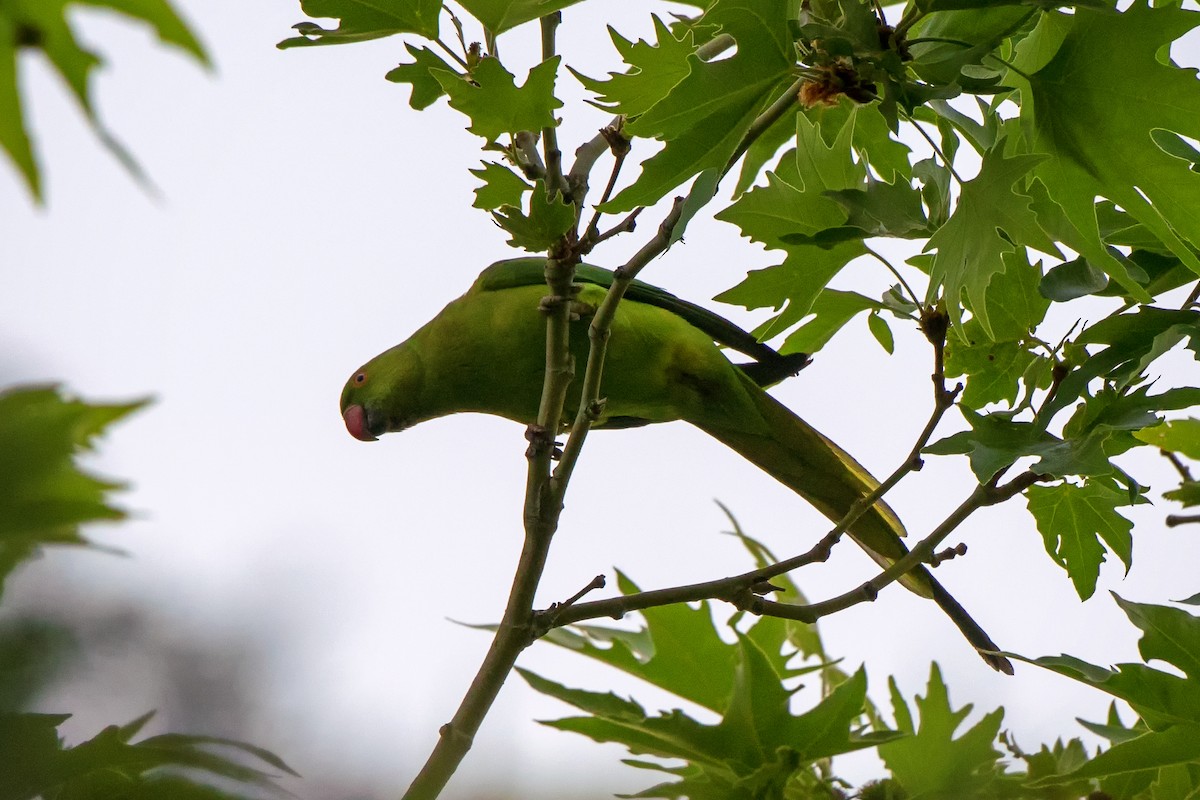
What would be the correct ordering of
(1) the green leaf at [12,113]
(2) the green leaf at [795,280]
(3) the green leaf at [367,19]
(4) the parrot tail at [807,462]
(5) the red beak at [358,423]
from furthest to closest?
1. (5) the red beak at [358,423]
2. (4) the parrot tail at [807,462]
3. (2) the green leaf at [795,280]
4. (3) the green leaf at [367,19]
5. (1) the green leaf at [12,113]

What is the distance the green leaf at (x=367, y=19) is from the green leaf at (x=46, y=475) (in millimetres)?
1325

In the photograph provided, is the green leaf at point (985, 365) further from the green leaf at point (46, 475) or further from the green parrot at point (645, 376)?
the green leaf at point (46, 475)

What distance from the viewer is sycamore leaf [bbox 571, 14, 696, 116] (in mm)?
1645

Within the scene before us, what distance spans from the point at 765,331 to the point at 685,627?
64 centimetres

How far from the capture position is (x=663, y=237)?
161 centimetres

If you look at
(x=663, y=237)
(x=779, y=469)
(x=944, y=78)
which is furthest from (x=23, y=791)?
(x=779, y=469)

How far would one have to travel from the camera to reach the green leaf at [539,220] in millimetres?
1613

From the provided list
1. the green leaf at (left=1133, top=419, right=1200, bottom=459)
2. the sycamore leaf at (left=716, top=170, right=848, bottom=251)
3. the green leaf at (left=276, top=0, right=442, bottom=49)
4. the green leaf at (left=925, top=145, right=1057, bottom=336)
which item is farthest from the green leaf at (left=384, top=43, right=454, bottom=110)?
the green leaf at (left=1133, top=419, right=1200, bottom=459)

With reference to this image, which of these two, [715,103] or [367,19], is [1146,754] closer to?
[715,103]

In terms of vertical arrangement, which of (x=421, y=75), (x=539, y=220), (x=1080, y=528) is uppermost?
(x=421, y=75)

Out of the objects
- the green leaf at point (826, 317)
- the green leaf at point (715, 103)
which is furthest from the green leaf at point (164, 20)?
the green leaf at point (826, 317)

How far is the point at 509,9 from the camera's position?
1737 millimetres

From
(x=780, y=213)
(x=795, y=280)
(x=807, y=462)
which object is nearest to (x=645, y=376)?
(x=807, y=462)

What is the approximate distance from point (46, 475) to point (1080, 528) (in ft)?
6.17
